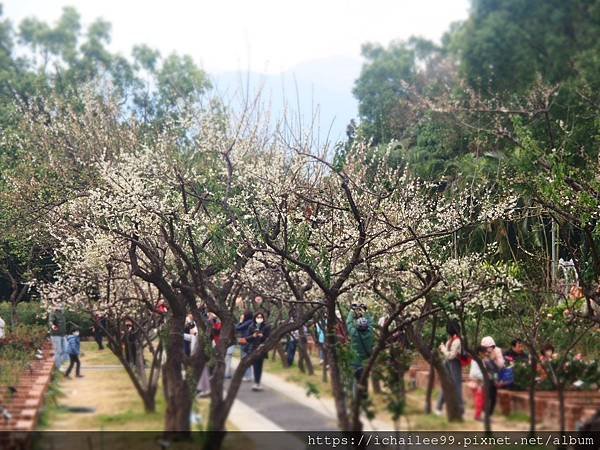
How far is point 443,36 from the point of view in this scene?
13242 mm

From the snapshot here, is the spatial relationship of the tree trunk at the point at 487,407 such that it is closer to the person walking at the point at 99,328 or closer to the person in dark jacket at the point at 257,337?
the person in dark jacket at the point at 257,337

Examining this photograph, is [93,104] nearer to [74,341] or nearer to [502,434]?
[74,341]

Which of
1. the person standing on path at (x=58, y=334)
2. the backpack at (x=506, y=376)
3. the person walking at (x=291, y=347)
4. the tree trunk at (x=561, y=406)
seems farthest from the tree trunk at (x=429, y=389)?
the person standing on path at (x=58, y=334)

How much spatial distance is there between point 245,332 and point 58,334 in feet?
9.62

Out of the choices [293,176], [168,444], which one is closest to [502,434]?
[168,444]

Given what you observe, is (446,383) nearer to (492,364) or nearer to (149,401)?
(492,364)

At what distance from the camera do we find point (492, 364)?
746 centimetres

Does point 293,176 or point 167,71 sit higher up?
point 167,71

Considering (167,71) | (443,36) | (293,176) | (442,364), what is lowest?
(442,364)

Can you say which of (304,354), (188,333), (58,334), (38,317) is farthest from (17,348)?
(304,354)

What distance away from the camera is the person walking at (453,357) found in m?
6.90

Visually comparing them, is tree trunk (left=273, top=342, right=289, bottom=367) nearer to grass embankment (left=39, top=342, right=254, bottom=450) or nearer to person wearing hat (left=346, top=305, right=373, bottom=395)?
person wearing hat (left=346, top=305, right=373, bottom=395)

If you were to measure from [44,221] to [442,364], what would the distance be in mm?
8041

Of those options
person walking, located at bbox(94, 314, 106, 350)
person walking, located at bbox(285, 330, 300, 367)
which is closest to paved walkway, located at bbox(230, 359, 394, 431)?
person walking, located at bbox(285, 330, 300, 367)
